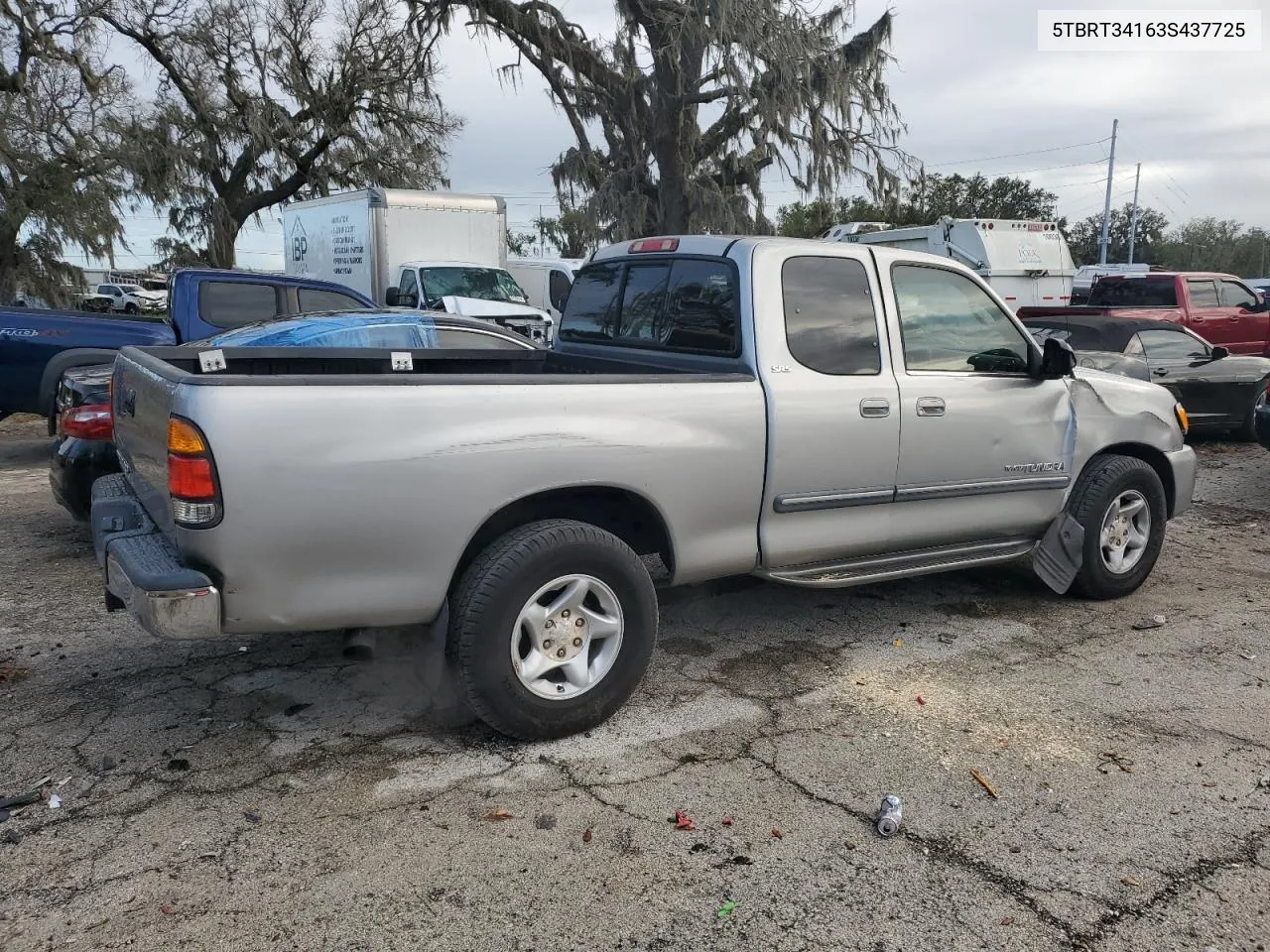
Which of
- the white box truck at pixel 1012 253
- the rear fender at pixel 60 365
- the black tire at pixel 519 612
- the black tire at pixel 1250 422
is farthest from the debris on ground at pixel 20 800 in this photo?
the white box truck at pixel 1012 253

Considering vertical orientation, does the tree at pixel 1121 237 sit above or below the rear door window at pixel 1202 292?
above

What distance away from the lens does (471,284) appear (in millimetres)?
16625

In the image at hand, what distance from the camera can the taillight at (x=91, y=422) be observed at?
5.71 metres

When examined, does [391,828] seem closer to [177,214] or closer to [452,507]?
[452,507]

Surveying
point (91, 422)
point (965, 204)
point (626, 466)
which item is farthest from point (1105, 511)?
point (965, 204)

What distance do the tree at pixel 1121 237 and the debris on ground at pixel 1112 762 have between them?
6095 cm

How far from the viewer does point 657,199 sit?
18734 mm

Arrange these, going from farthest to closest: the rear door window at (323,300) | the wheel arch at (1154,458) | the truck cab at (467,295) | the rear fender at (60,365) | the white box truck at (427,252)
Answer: the white box truck at (427,252) < the truck cab at (467,295) < the rear door window at (323,300) < the rear fender at (60,365) < the wheel arch at (1154,458)

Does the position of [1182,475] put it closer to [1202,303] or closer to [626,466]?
[626,466]

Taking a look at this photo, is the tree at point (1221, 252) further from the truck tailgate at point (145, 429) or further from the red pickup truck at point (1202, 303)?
the truck tailgate at point (145, 429)

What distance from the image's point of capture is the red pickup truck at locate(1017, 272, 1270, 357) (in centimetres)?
1406

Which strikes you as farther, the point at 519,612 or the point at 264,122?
the point at 264,122

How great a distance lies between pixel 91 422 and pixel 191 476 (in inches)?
126

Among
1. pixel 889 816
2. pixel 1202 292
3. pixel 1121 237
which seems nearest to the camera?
pixel 889 816
